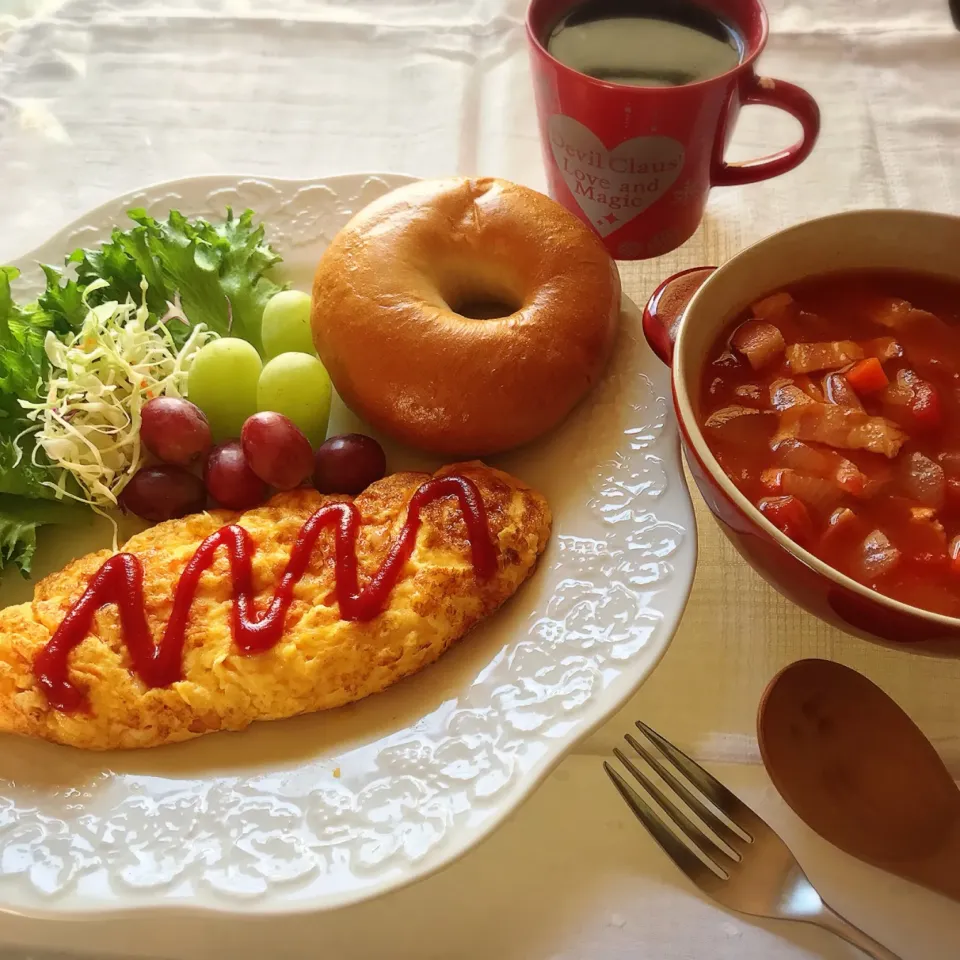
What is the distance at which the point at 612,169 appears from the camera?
1.49 m

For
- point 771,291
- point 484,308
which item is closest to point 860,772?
point 771,291

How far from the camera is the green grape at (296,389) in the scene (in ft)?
4.73

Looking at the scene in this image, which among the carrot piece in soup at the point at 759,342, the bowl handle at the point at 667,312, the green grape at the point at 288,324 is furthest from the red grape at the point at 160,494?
the carrot piece in soup at the point at 759,342

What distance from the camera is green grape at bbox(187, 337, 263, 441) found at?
4.84 ft

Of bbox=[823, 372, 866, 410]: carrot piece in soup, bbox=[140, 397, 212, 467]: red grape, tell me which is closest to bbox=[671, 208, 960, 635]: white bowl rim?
bbox=[823, 372, 866, 410]: carrot piece in soup

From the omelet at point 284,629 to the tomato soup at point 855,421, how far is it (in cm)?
35

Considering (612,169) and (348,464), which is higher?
(612,169)

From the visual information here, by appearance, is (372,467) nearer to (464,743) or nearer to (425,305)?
(425,305)

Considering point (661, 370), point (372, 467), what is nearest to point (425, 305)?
point (372, 467)

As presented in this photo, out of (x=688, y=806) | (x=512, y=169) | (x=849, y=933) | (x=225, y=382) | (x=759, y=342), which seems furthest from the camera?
(x=512, y=169)

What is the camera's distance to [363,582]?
1277 millimetres

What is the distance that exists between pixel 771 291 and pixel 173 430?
952 millimetres

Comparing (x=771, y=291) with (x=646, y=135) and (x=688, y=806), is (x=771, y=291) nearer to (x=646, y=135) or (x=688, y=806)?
(x=646, y=135)

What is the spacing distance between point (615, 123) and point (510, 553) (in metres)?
0.71
